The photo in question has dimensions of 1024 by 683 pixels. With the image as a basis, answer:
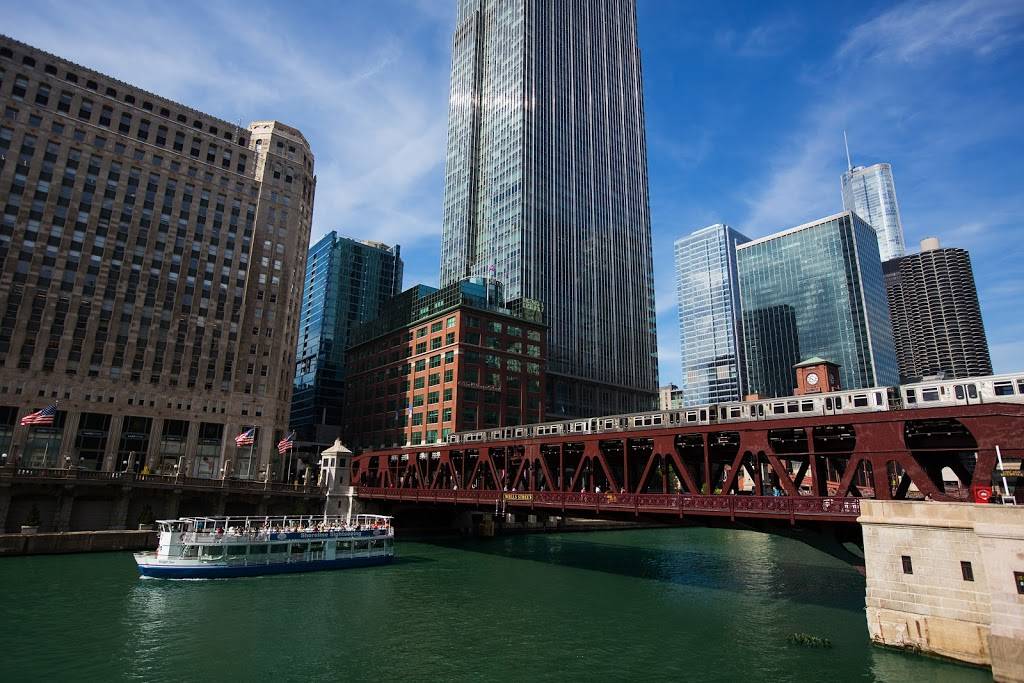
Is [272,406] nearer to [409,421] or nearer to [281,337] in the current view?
[281,337]

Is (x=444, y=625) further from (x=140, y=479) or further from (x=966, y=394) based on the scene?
(x=140, y=479)

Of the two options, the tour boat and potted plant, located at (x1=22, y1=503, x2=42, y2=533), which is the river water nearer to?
the tour boat

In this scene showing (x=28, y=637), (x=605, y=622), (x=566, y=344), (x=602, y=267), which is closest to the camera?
(x=28, y=637)

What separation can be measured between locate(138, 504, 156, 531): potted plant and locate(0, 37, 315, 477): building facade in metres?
16.6

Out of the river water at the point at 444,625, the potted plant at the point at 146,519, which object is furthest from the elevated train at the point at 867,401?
the potted plant at the point at 146,519

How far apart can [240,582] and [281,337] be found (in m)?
68.0

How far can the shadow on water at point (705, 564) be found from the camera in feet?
174

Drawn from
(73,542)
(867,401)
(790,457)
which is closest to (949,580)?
(867,401)

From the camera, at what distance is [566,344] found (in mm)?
164750

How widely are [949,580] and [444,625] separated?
2975cm

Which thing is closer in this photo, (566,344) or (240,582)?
(240,582)

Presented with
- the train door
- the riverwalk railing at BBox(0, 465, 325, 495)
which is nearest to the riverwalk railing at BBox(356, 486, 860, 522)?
the train door

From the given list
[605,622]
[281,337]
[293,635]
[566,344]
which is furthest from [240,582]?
[566,344]

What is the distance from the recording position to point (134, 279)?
101m
